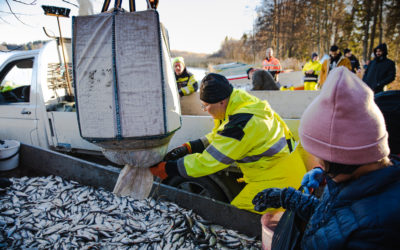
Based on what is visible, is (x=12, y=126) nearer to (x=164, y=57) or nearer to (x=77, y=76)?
(x=77, y=76)

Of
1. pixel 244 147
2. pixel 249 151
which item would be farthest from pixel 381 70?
pixel 244 147

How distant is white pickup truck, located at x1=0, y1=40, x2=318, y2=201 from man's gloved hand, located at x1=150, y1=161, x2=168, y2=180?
7.52 ft

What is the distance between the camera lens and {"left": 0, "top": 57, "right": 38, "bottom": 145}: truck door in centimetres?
493

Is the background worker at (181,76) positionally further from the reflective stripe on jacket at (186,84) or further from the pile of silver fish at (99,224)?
the pile of silver fish at (99,224)

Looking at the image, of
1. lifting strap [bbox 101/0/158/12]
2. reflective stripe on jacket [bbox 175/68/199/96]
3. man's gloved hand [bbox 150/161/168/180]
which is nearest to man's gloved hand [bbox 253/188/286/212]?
man's gloved hand [bbox 150/161/168/180]

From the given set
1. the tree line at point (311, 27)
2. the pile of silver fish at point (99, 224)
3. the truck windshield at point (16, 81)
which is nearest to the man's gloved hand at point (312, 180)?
the pile of silver fish at point (99, 224)

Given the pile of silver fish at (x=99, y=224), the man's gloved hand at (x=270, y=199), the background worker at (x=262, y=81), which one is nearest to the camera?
the man's gloved hand at (x=270, y=199)

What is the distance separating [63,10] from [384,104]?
4967mm

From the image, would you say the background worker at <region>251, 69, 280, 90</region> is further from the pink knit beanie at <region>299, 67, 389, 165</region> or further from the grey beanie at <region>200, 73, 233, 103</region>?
the pink knit beanie at <region>299, 67, 389, 165</region>

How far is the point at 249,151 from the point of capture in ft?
7.53

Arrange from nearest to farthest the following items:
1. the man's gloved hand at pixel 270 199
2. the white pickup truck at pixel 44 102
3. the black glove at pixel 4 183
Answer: the man's gloved hand at pixel 270 199 → the black glove at pixel 4 183 → the white pickup truck at pixel 44 102

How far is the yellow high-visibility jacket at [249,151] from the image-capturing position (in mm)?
2166

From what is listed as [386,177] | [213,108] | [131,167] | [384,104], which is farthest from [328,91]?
[131,167]

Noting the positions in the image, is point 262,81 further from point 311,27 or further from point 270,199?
point 311,27
